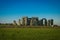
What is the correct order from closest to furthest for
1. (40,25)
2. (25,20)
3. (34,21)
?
(40,25)
(34,21)
(25,20)

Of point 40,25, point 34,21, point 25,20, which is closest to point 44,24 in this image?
point 40,25

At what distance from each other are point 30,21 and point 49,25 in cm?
270

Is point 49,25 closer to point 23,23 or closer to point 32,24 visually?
point 32,24

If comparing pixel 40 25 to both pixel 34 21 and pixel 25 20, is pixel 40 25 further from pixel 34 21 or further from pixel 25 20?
pixel 25 20

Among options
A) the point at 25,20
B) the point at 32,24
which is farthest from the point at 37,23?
the point at 25,20

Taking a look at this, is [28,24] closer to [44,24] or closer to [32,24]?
[32,24]

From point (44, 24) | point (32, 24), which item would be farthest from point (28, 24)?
point (44, 24)

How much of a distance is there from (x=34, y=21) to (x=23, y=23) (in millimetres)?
1498

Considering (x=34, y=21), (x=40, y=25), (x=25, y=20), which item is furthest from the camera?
(x=25, y=20)

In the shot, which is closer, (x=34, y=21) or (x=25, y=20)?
(x=34, y=21)

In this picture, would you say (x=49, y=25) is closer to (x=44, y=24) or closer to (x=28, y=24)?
(x=44, y=24)

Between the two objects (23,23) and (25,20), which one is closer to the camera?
(23,23)

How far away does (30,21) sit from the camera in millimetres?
21438

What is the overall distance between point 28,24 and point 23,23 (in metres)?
0.87
